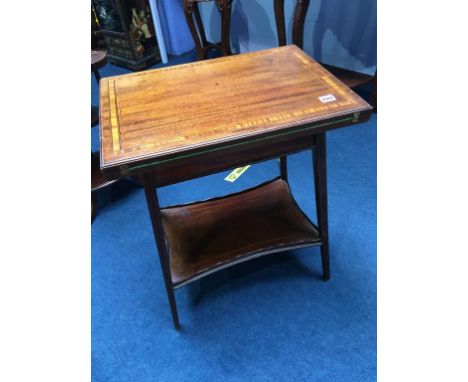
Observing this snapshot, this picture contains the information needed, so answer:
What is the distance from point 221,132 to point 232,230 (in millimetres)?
532

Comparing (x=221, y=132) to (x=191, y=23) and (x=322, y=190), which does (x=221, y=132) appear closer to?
(x=322, y=190)

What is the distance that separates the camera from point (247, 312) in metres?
1.24

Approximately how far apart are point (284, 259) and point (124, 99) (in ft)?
2.69

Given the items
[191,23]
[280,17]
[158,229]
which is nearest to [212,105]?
[158,229]

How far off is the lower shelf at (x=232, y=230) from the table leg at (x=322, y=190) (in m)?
0.05

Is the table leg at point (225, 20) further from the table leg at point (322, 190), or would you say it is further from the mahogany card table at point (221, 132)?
the table leg at point (322, 190)

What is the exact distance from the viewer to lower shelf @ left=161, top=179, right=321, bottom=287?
1.17 m

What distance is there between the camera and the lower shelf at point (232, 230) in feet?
3.83

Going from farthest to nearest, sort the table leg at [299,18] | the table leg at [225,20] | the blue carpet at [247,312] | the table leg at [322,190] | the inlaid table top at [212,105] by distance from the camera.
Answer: the table leg at [225,20] → the table leg at [299,18] → the blue carpet at [247,312] → the table leg at [322,190] → the inlaid table top at [212,105]

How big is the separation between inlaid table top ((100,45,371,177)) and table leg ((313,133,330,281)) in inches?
4.7

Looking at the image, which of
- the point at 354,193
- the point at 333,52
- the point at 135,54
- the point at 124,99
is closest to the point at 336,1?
the point at 333,52

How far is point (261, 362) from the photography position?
111 centimetres

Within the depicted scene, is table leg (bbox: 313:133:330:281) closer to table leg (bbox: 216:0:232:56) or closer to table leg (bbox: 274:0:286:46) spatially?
table leg (bbox: 274:0:286:46)

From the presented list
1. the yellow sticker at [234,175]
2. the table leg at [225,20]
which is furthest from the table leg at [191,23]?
the yellow sticker at [234,175]
